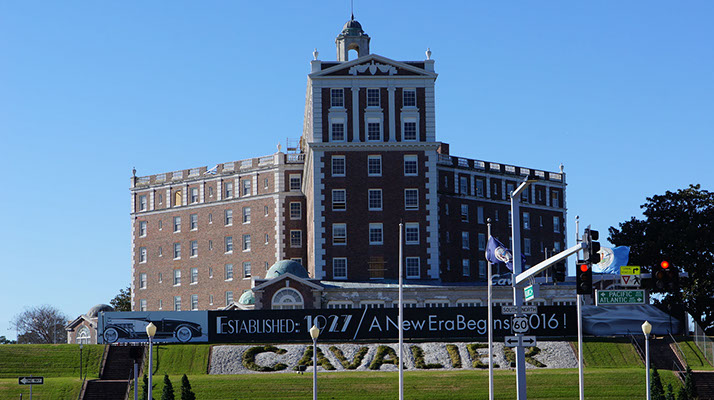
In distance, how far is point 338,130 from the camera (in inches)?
3937

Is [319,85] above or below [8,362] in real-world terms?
above

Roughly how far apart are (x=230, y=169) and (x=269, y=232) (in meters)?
10.7

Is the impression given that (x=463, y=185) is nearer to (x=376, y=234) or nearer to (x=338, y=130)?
(x=376, y=234)

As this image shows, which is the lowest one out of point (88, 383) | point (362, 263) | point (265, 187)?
point (88, 383)

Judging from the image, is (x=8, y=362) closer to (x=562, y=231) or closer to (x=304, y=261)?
(x=304, y=261)

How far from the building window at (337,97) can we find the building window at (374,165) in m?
5.61

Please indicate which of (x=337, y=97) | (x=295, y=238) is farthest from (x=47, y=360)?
(x=295, y=238)

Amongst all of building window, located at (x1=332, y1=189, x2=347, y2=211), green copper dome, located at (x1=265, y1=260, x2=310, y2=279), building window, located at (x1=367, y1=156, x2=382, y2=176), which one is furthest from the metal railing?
green copper dome, located at (x1=265, y1=260, x2=310, y2=279)

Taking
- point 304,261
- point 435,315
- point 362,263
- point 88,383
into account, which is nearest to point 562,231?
point 304,261

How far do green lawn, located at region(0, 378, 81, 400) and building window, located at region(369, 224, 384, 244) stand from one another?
34.4m

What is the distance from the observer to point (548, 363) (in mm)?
77562

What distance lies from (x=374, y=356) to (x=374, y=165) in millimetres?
25441

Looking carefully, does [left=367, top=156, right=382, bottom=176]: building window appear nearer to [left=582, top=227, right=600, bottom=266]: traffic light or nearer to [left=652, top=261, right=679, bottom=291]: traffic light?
[left=652, top=261, right=679, bottom=291]: traffic light

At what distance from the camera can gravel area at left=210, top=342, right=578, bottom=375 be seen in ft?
253
